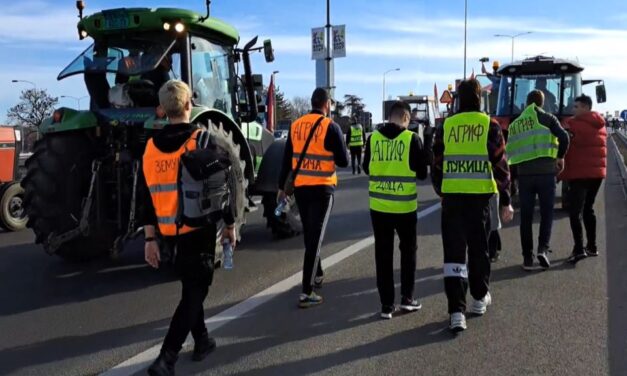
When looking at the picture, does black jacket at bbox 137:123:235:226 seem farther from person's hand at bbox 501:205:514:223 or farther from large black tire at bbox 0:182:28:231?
large black tire at bbox 0:182:28:231

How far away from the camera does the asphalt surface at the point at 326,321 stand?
4359 mm

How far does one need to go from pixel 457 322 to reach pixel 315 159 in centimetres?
193

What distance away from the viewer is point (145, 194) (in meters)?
4.22

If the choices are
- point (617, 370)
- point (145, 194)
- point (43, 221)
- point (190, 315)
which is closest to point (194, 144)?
point (145, 194)

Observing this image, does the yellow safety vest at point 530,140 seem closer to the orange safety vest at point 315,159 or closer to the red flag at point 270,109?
the orange safety vest at point 315,159

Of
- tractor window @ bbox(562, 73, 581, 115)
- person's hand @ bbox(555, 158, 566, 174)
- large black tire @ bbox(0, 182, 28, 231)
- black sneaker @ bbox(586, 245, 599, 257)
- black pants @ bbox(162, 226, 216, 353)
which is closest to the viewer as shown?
black pants @ bbox(162, 226, 216, 353)

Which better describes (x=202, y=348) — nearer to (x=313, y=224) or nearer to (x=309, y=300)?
(x=309, y=300)

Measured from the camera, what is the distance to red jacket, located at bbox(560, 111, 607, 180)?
7.34m

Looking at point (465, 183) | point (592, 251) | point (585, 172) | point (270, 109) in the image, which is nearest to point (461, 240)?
point (465, 183)

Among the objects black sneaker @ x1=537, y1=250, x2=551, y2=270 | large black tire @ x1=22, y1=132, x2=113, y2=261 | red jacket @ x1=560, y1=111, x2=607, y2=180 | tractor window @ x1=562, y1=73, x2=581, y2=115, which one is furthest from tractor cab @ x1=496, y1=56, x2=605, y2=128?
large black tire @ x1=22, y1=132, x2=113, y2=261

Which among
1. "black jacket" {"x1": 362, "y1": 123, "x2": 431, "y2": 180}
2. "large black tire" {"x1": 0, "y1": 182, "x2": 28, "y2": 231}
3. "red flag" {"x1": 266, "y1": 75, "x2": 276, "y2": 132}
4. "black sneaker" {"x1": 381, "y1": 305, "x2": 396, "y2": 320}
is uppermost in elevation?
"red flag" {"x1": 266, "y1": 75, "x2": 276, "y2": 132}

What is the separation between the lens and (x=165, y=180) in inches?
158

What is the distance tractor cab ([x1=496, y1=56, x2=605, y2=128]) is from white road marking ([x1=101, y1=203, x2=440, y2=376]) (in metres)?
5.73

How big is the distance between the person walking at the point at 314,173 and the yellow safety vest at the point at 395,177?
509mm
